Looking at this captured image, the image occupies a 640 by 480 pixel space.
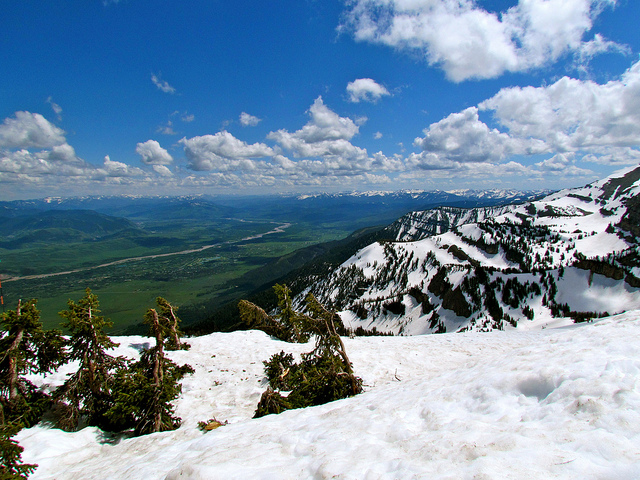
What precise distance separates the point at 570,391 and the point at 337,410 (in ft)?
25.4

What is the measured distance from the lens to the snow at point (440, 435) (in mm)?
5418

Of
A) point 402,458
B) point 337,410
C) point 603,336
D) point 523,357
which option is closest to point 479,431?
point 402,458

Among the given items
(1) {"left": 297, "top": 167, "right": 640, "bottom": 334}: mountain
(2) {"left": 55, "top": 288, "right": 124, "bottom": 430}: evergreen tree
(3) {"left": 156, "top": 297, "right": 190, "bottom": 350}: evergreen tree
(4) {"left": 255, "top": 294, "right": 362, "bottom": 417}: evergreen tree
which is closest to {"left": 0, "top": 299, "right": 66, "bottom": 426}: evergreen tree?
(2) {"left": 55, "top": 288, "right": 124, "bottom": 430}: evergreen tree

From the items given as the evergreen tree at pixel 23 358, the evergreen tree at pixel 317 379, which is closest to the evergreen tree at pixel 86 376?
the evergreen tree at pixel 23 358

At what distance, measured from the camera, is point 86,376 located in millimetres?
13148

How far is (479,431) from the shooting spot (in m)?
6.88

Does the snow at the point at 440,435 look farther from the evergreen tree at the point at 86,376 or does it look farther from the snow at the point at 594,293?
the snow at the point at 594,293

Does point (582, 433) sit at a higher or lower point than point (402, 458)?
higher

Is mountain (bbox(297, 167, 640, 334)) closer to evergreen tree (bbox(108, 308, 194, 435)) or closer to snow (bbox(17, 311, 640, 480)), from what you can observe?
evergreen tree (bbox(108, 308, 194, 435))

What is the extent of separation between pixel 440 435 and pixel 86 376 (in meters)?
16.2

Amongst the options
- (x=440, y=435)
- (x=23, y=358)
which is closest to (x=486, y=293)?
(x=440, y=435)

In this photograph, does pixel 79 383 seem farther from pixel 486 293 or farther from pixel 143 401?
pixel 486 293

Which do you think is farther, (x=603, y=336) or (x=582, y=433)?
(x=603, y=336)

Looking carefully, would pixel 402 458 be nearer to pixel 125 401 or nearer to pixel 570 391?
pixel 570 391
